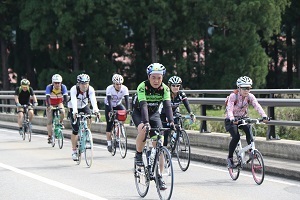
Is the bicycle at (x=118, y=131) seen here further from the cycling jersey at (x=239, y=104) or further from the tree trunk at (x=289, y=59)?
the tree trunk at (x=289, y=59)

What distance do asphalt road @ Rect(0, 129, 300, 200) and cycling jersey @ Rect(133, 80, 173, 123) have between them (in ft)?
4.14

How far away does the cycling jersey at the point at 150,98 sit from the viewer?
372 inches

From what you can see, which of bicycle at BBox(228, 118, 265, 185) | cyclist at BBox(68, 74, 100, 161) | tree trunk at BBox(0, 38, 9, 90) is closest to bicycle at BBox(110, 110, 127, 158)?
cyclist at BBox(68, 74, 100, 161)

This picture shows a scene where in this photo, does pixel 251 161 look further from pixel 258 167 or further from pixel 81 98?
pixel 81 98

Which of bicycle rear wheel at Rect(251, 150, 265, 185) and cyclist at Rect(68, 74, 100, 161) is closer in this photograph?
bicycle rear wheel at Rect(251, 150, 265, 185)

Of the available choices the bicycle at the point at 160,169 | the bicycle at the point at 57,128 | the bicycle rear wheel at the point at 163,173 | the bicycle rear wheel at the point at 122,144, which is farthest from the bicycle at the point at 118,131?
the bicycle rear wheel at the point at 163,173

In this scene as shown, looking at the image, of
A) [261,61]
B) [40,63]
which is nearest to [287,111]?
[261,61]

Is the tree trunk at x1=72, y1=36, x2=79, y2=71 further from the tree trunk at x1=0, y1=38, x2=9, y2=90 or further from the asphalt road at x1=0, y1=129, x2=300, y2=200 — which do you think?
the asphalt road at x1=0, y1=129, x2=300, y2=200

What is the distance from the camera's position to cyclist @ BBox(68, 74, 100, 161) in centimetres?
1371

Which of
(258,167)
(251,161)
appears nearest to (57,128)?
(251,161)

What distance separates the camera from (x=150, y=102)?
9.96 metres

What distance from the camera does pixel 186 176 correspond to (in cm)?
1200

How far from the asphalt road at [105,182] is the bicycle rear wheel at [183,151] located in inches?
5.1

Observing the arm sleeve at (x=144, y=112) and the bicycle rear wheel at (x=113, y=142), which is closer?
the arm sleeve at (x=144, y=112)
